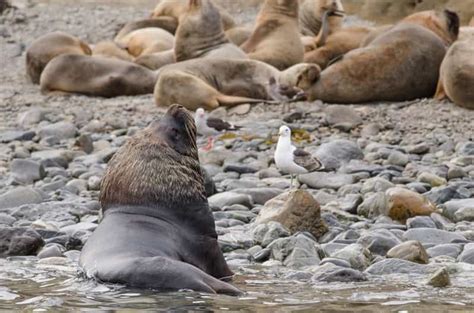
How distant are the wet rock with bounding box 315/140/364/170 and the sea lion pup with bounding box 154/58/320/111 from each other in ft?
10.8

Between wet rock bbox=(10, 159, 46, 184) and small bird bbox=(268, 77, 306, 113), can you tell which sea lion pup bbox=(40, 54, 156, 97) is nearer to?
small bird bbox=(268, 77, 306, 113)

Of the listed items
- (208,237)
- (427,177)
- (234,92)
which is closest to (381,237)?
(208,237)

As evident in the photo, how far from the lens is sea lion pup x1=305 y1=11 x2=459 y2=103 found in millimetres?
13977

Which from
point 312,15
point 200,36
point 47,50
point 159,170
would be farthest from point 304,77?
point 159,170

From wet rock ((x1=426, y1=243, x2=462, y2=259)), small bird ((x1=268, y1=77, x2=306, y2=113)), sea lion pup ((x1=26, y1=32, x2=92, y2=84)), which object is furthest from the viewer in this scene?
sea lion pup ((x1=26, y1=32, x2=92, y2=84))

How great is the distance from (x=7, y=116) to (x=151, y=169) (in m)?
9.80

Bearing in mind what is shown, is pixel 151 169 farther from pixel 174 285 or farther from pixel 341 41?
pixel 341 41

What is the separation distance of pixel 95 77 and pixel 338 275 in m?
11.0

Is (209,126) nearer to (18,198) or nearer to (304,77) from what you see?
(304,77)

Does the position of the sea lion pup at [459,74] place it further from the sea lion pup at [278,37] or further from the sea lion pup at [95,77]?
the sea lion pup at [95,77]

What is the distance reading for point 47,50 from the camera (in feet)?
61.4

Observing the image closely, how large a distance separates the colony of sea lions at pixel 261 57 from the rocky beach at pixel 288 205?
0.35 meters

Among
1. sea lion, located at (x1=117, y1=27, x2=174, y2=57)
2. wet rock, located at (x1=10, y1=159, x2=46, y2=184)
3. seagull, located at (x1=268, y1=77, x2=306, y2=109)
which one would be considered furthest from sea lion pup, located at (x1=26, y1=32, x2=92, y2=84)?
wet rock, located at (x1=10, y1=159, x2=46, y2=184)

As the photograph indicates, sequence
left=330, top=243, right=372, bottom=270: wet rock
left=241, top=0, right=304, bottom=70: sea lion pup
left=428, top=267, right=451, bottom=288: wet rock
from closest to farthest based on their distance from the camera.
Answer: left=428, top=267, right=451, bottom=288: wet rock, left=330, top=243, right=372, bottom=270: wet rock, left=241, top=0, right=304, bottom=70: sea lion pup
